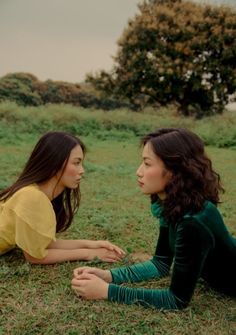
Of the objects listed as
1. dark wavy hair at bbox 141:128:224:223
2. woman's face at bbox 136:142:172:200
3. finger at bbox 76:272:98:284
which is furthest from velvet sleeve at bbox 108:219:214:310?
finger at bbox 76:272:98:284

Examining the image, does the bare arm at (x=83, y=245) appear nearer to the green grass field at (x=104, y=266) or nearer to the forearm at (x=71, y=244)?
the forearm at (x=71, y=244)

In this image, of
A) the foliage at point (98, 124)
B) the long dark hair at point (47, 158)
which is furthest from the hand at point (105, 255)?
the foliage at point (98, 124)

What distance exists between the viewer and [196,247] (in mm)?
2494

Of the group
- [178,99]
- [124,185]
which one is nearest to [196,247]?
[124,185]

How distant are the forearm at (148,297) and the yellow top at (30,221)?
0.74 m

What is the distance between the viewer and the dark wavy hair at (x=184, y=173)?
8.52ft

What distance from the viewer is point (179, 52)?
23438 millimetres

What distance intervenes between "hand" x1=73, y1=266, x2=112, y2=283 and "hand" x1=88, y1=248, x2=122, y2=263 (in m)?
0.44

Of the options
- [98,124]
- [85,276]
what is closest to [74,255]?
[85,276]

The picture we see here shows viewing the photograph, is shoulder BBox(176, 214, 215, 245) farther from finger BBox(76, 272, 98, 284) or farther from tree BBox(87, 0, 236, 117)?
tree BBox(87, 0, 236, 117)

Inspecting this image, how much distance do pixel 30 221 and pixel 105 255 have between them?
0.65m

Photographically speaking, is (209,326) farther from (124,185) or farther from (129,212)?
(124,185)

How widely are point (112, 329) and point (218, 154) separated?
33.1 ft

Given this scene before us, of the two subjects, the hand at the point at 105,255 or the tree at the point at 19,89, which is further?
the tree at the point at 19,89
